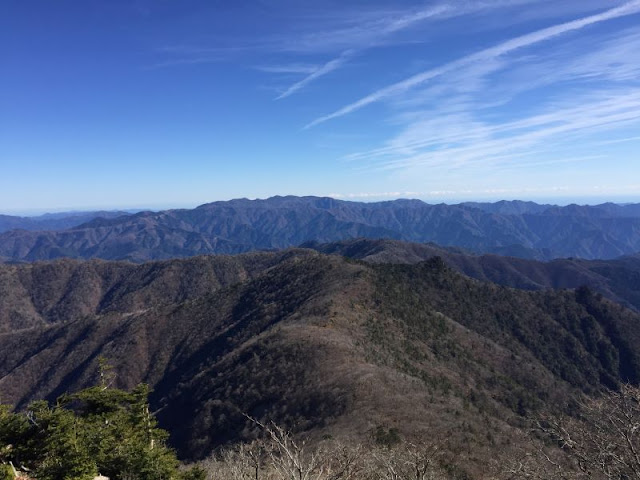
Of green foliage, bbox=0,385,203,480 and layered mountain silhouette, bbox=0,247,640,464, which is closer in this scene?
green foliage, bbox=0,385,203,480

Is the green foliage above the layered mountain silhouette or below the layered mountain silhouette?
above

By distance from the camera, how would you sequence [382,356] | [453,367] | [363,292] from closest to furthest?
1. [382,356]
2. [453,367]
3. [363,292]

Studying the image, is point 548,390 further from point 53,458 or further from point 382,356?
point 53,458

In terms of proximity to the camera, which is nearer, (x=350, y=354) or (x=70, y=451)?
(x=70, y=451)

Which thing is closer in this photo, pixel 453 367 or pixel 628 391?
pixel 628 391

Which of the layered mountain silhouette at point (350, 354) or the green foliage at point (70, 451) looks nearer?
the green foliage at point (70, 451)

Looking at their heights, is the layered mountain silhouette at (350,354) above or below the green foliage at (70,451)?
below

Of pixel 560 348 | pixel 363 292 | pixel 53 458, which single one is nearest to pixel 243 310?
pixel 363 292

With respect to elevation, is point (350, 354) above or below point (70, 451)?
below
